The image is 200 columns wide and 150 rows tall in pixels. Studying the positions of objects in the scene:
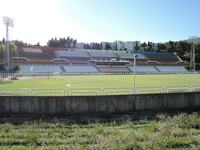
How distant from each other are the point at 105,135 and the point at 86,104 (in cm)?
476

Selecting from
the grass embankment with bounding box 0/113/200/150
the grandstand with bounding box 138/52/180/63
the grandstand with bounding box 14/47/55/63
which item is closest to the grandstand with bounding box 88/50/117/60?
the grandstand with bounding box 138/52/180/63

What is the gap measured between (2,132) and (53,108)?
4.13m

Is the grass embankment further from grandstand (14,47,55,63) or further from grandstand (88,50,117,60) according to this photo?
grandstand (88,50,117,60)

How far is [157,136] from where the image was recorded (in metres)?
10.6

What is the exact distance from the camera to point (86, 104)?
15789 mm

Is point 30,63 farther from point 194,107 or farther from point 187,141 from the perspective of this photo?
point 187,141

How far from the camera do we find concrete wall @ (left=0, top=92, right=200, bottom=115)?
15484mm

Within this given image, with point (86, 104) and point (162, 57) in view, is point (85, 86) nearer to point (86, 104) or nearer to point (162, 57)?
point (86, 104)

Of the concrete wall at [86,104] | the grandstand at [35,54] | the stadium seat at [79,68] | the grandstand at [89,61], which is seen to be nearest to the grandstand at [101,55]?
the grandstand at [89,61]

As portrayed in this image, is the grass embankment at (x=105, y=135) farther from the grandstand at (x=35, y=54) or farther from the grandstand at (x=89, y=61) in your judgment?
the grandstand at (x=35, y=54)

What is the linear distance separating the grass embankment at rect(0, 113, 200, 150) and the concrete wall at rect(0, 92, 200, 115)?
2112mm

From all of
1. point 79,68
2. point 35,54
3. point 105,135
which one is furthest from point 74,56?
point 105,135

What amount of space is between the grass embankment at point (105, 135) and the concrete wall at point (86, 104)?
2.11 metres

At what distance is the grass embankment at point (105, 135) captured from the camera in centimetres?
981
